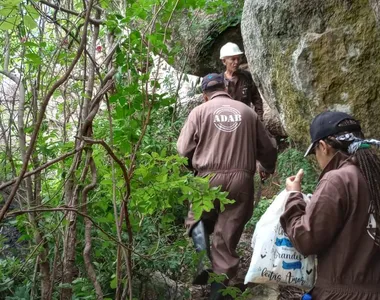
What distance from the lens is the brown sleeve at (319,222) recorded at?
8.53 feet

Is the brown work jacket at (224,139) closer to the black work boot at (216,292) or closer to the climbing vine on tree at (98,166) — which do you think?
the black work boot at (216,292)

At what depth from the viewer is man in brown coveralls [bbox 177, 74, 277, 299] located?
15.9ft

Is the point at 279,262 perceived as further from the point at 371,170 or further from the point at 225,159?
the point at 225,159

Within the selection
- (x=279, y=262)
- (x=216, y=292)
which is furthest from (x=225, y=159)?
(x=279, y=262)

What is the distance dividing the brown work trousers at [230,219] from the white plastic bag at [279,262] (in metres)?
1.95

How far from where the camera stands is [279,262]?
110 inches

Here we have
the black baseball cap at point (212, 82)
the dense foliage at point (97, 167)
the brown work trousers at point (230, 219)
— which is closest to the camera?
the dense foliage at point (97, 167)

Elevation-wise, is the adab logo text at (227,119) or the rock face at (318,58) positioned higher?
the rock face at (318,58)

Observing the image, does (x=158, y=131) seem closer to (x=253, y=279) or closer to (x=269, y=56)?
(x=269, y=56)

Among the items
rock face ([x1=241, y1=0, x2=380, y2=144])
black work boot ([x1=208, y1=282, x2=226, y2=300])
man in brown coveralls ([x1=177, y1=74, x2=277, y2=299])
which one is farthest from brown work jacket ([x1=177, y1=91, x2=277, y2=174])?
black work boot ([x1=208, y1=282, x2=226, y2=300])

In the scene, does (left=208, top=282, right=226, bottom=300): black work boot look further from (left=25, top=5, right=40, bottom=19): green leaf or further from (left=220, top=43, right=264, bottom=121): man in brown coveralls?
(left=220, top=43, right=264, bottom=121): man in brown coveralls

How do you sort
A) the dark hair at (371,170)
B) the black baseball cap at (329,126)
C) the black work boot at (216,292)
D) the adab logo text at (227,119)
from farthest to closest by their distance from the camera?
the adab logo text at (227,119) → the black work boot at (216,292) → the black baseball cap at (329,126) → the dark hair at (371,170)

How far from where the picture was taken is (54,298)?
11.3 ft

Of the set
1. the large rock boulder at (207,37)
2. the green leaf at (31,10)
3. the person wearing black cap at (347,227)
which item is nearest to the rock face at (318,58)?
the person wearing black cap at (347,227)
